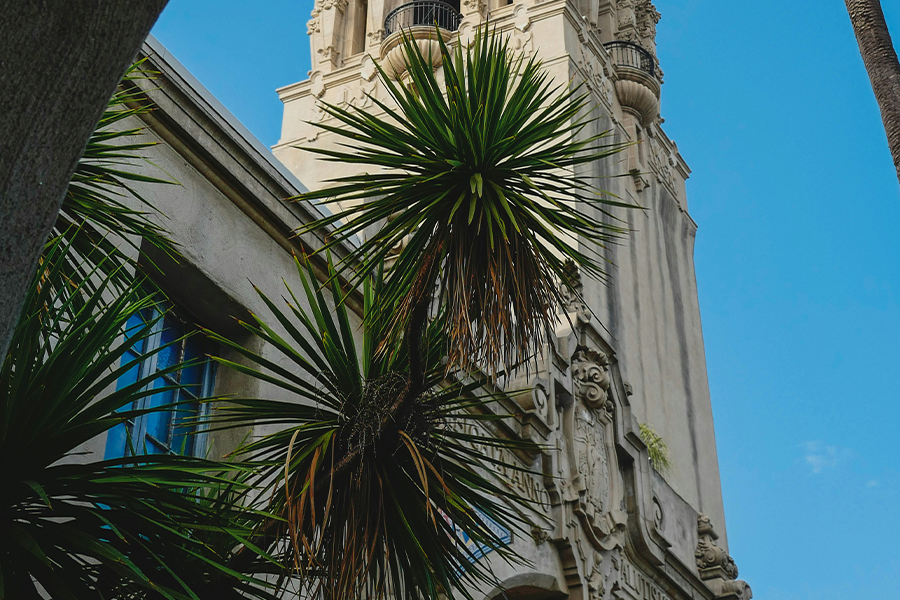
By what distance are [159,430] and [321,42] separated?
2129 centimetres

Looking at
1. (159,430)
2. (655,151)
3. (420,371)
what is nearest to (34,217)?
(420,371)

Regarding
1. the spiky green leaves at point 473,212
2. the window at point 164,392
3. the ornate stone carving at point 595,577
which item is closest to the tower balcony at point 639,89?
the ornate stone carving at point 595,577

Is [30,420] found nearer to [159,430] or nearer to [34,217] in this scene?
[34,217]

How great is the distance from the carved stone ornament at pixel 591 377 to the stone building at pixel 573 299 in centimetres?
3

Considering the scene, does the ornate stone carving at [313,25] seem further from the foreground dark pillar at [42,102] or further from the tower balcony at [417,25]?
the foreground dark pillar at [42,102]

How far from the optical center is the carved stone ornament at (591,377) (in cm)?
1566

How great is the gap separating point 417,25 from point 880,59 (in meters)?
17.8

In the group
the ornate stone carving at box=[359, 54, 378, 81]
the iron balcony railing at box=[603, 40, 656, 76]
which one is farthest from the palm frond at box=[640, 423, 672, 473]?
the ornate stone carving at box=[359, 54, 378, 81]

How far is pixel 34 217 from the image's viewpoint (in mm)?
2830

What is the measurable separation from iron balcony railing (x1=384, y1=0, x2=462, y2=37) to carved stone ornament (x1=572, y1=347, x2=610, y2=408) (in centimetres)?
1386

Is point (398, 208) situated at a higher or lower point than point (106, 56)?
higher

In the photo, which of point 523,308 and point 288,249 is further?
point 288,249

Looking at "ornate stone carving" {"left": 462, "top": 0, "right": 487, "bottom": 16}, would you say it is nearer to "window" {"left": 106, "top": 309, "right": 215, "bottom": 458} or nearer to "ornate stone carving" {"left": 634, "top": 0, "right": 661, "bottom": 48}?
"ornate stone carving" {"left": 634, "top": 0, "right": 661, "bottom": 48}

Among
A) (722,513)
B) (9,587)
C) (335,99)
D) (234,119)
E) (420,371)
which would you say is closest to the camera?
(9,587)
